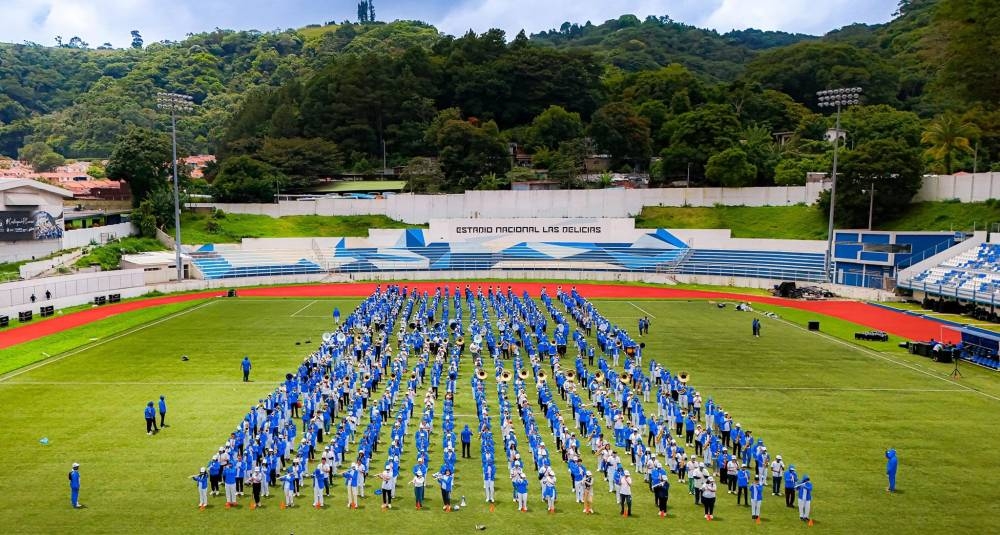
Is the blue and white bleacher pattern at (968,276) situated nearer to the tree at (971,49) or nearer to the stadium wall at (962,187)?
the stadium wall at (962,187)

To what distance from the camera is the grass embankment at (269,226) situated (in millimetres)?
62125

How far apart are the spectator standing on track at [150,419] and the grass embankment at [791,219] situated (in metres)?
49.1

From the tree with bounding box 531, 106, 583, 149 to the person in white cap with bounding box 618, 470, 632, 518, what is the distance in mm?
79910

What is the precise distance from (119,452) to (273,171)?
64.4 meters

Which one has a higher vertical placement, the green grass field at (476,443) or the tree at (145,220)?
the tree at (145,220)

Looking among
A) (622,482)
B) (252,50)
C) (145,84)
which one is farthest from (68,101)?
(622,482)

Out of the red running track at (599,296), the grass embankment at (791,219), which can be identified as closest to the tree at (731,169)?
the grass embankment at (791,219)

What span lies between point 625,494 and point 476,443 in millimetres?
5423

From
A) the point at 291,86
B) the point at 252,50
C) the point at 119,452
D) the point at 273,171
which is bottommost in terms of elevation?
the point at 119,452

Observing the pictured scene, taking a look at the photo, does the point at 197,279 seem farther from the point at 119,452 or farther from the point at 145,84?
the point at 145,84

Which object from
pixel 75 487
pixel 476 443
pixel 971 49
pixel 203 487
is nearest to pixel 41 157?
pixel 75 487

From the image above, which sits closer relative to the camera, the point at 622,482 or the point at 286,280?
the point at 622,482

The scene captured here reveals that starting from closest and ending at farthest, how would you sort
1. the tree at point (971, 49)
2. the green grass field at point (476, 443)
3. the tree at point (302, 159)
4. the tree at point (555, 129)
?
the green grass field at point (476, 443) < the tree at point (971, 49) < the tree at point (302, 159) < the tree at point (555, 129)

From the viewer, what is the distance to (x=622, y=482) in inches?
604
